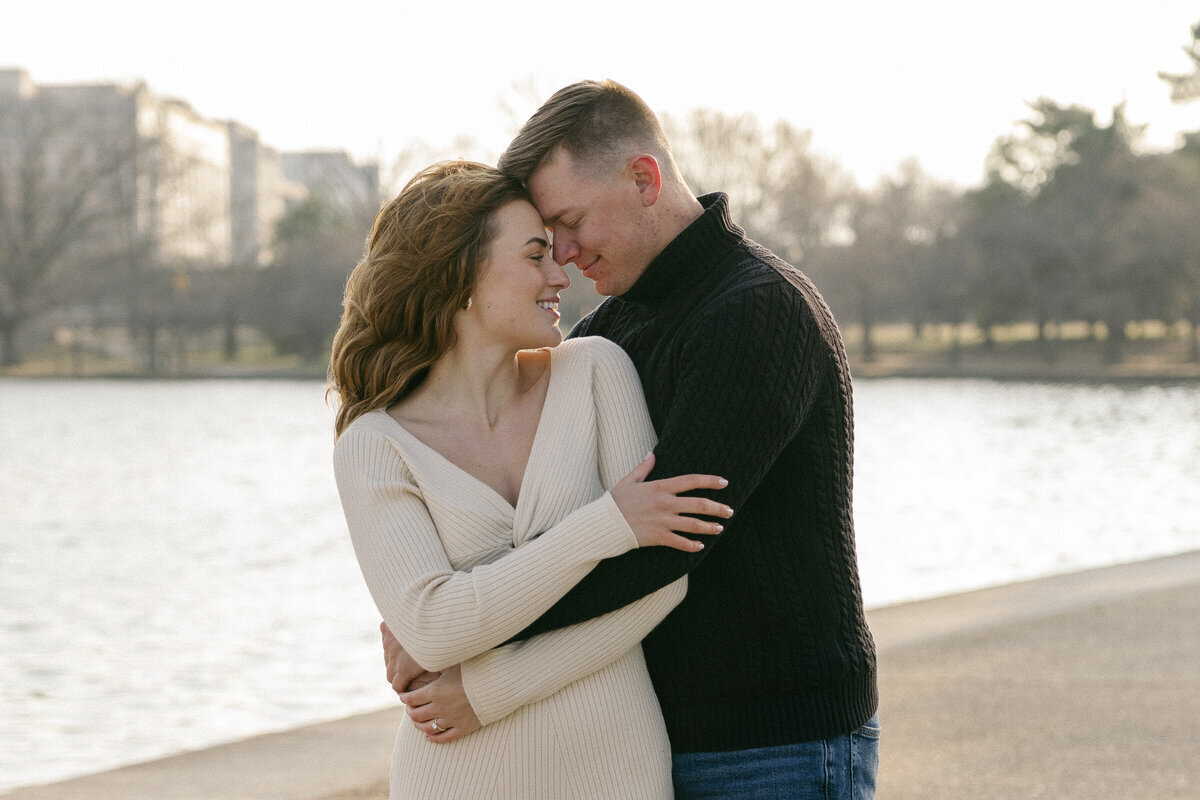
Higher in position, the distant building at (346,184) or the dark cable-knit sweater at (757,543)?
the dark cable-knit sweater at (757,543)

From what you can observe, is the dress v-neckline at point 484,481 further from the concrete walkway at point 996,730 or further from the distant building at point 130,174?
the distant building at point 130,174

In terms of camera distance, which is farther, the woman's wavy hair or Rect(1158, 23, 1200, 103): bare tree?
Rect(1158, 23, 1200, 103): bare tree

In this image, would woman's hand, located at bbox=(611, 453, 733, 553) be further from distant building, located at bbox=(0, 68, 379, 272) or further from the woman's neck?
distant building, located at bbox=(0, 68, 379, 272)

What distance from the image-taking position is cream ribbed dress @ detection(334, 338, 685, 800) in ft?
7.50

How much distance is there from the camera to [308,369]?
54.9 m

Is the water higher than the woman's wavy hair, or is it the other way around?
the woman's wavy hair

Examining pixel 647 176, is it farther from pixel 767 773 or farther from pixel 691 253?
pixel 767 773

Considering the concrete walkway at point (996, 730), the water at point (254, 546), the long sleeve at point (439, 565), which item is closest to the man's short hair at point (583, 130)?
the long sleeve at point (439, 565)

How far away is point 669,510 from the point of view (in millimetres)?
2279

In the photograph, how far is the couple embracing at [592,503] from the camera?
2322 millimetres

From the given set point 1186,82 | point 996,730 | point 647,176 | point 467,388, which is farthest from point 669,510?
point 1186,82

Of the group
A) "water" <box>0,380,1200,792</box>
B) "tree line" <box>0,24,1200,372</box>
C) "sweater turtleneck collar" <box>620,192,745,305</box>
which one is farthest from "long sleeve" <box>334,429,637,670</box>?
"tree line" <box>0,24,1200,372</box>

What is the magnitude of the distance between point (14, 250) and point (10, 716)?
188ft

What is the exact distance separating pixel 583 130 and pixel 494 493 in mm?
735
